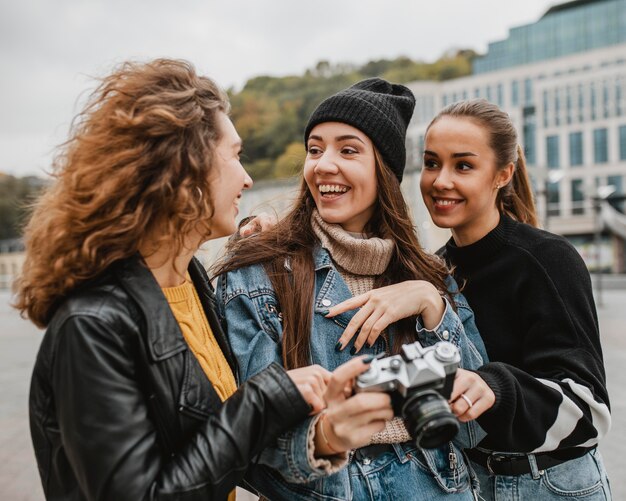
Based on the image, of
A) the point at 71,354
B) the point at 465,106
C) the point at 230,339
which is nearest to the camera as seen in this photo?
the point at 71,354

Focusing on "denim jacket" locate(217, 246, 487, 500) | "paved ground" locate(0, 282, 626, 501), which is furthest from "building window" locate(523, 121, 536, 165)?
"denim jacket" locate(217, 246, 487, 500)

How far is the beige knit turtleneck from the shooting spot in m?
2.12

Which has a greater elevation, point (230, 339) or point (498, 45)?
point (498, 45)

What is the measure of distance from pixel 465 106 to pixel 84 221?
1.68m

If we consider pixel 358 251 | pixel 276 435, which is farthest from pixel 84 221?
pixel 358 251

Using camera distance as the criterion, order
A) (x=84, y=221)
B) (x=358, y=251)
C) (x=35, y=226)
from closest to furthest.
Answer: (x=84, y=221), (x=35, y=226), (x=358, y=251)

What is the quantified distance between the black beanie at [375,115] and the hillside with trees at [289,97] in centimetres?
4104

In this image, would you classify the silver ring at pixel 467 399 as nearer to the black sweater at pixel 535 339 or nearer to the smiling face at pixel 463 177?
the black sweater at pixel 535 339

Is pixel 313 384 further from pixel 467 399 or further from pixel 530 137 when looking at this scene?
pixel 530 137

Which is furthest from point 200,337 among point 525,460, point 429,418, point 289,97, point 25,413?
point 289,97

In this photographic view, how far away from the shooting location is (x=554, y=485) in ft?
7.09

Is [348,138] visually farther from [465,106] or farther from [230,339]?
[230,339]

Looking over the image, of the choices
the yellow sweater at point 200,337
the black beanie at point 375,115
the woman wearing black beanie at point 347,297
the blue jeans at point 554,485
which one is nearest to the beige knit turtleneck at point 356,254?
the woman wearing black beanie at point 347,297

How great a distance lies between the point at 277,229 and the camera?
2211mm
